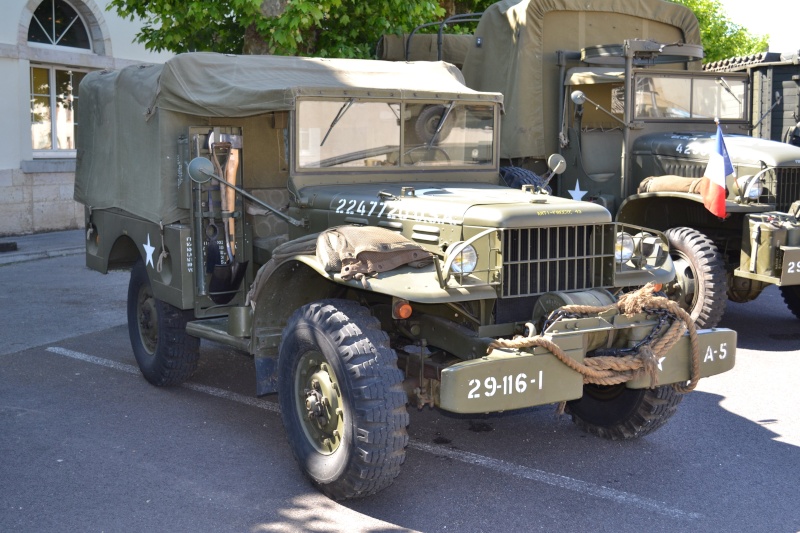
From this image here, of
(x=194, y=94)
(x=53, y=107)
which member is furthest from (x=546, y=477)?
(x=53, y=107)

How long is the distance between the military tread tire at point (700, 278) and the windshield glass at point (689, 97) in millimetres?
1519

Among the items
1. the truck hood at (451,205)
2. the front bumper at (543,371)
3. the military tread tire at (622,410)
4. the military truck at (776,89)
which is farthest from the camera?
the military truck at (776,89)

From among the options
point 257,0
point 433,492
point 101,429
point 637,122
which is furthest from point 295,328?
point 257,0

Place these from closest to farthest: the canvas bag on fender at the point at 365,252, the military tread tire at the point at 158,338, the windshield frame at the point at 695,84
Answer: the canvas bag on fender at the point at 365,252
the military tread tire at the point at 158,338
the windshield frame at the point at 695,84

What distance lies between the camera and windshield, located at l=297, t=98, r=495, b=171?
19.6 feet

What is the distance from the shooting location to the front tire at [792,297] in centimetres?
923

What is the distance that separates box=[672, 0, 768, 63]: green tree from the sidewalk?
685 inches

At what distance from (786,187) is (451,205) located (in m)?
4.67

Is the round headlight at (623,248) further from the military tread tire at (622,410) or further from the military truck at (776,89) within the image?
the military truck at (776,89)

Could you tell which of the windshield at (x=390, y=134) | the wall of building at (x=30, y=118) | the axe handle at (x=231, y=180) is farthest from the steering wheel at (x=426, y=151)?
the wall of building at (x=30, y=118)

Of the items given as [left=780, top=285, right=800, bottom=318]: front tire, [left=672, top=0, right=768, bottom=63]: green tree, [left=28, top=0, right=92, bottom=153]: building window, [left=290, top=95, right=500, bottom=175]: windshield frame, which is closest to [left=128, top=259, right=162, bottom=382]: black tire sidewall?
[left=290, top=95, right=500, bottom=175]: windshield frame

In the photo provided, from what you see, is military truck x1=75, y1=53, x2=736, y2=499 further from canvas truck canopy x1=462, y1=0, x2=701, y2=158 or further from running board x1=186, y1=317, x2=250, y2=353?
canvas truck canopy x1=462, y1=0, x2=701, y2=158

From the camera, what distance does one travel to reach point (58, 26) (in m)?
16.5

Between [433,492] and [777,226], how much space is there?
14.5ft
